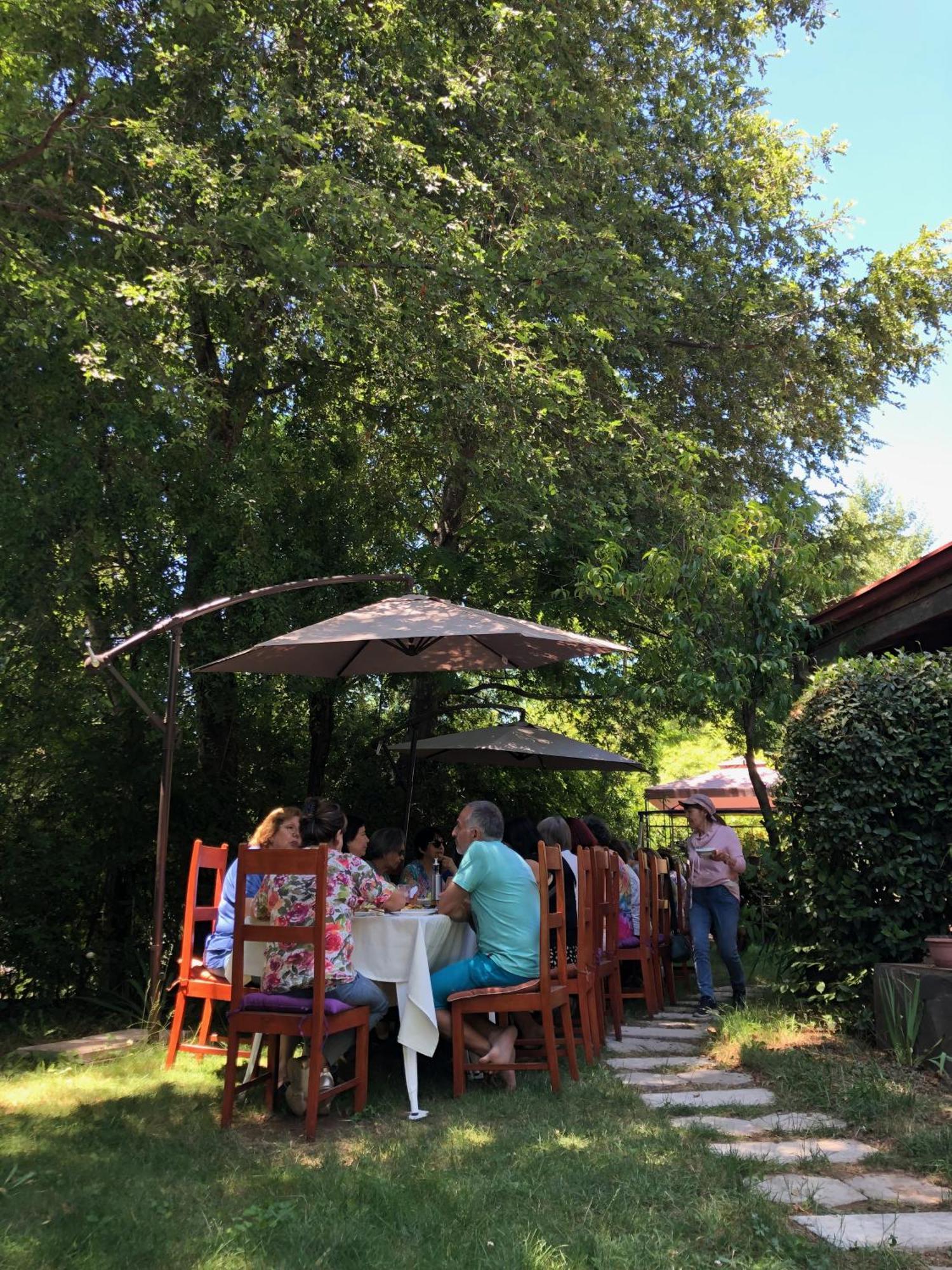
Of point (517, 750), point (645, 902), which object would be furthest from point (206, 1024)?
point (517, 750)

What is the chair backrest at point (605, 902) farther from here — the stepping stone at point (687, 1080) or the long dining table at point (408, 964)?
the long dining table at point (408, 964)

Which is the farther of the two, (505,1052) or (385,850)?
(385,850)

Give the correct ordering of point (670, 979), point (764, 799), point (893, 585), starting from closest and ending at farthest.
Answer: point (893, 585) → point (764, 799) → point (670, 979)

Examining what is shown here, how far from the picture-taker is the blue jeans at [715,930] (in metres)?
6.54

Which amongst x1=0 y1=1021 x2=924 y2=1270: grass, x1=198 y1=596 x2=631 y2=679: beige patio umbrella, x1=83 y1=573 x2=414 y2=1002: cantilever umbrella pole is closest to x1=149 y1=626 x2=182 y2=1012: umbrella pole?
x1=83 y1=573 x2=414 y2=1002: cantilever umbrella pole

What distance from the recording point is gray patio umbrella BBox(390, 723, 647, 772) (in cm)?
855

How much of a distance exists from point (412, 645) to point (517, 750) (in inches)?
73.2

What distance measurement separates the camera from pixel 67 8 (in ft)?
20.3

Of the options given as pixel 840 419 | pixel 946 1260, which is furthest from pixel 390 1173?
pixel 840 419

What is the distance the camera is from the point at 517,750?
8359 mm

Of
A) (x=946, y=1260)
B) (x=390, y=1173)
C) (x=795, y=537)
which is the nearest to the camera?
(x=946, y=1260)

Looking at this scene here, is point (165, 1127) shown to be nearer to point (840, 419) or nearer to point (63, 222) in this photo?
point (63, 222)

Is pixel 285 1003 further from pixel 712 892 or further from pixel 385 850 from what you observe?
pixel 712 892

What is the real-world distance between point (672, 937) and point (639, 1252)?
5.49 metres
